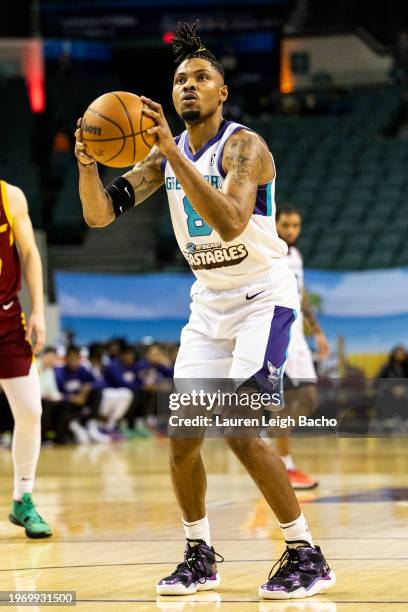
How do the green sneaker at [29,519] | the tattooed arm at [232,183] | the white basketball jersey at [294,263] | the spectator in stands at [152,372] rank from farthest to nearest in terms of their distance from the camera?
the spectator in stands at [152,372]
the white basketball jersey at [294,263]
the green sneaker at [29,519]
the tattooed arm at [232,183]

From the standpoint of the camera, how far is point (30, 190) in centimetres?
2155

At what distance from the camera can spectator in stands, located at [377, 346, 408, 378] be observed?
15.7 metres

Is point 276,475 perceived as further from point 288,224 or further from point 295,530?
point 288,224

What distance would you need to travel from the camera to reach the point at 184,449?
16.2 ft

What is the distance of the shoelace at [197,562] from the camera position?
4957mm

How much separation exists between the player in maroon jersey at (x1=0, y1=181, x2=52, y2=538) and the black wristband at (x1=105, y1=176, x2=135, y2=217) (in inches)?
58.3

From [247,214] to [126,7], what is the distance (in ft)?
80.5

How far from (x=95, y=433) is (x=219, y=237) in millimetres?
11188

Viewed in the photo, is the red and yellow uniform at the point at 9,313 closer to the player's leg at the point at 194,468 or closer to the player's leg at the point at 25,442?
the player's leg at the point at 25,442

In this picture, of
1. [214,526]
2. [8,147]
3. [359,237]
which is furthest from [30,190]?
[214,526]

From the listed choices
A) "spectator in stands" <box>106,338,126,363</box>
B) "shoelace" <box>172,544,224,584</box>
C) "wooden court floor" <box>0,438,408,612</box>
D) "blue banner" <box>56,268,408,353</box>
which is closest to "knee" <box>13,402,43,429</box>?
"wooden court floor" <box>0,438,408,612</box>

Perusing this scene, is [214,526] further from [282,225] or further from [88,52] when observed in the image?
[88,52]

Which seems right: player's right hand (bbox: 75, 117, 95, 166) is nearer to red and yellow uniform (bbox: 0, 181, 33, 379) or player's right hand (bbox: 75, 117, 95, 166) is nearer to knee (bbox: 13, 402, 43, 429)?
red and yellow uniform (bbox: 0, 181, 33, 379)

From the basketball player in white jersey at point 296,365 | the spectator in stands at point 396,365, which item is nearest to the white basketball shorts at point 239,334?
the basketball player in white jersey at point 296,365
